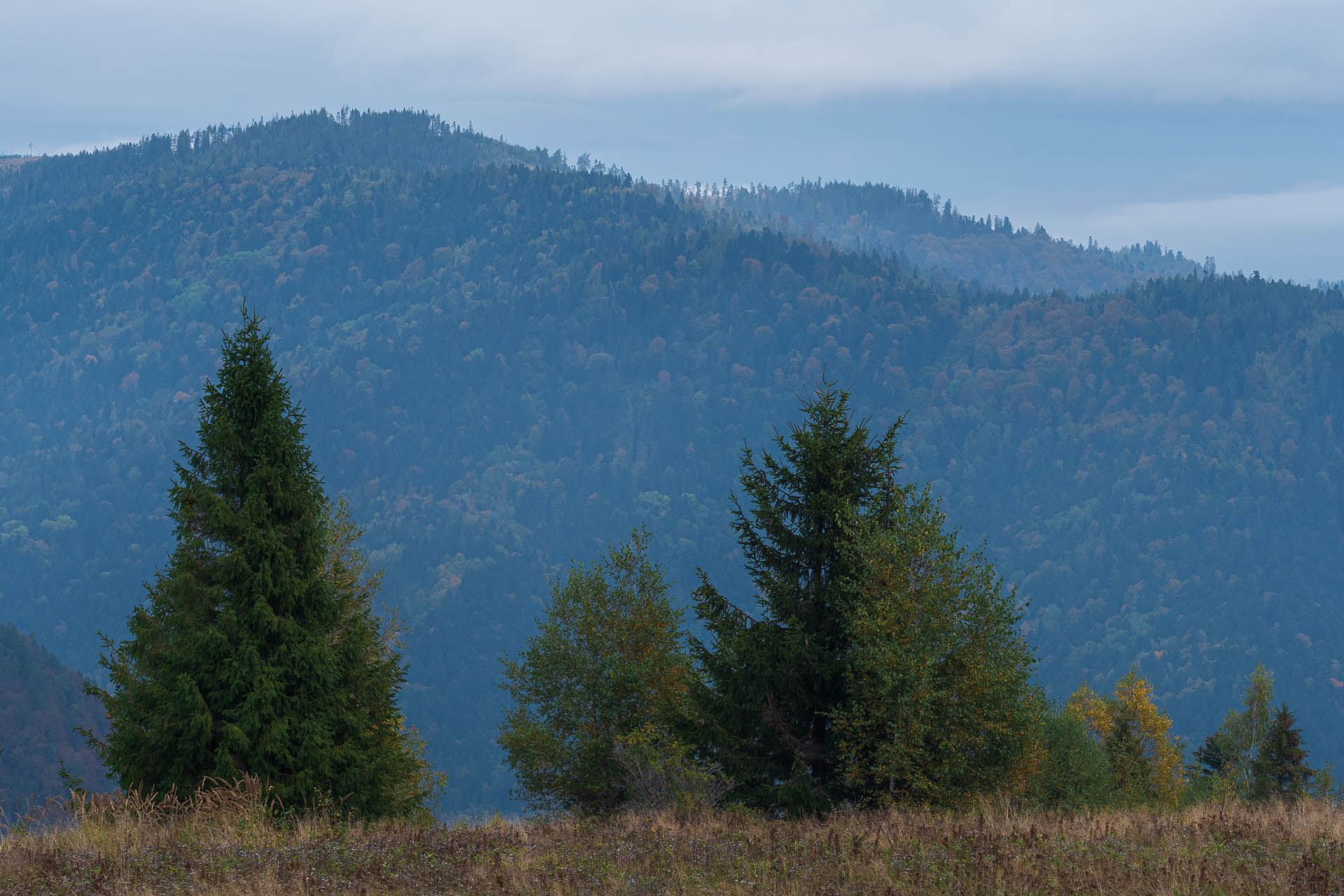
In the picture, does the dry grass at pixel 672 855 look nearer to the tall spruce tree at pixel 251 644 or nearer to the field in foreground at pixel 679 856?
the field in foreground at pixel 679 856

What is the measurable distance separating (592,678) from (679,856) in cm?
2665

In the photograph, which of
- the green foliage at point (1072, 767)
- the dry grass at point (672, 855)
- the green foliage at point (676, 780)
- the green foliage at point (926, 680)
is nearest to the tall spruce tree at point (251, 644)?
the dry grass at point (672, 855)

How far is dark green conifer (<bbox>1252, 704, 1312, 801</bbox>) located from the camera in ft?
165

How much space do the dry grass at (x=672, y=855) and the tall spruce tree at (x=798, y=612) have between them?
707cm

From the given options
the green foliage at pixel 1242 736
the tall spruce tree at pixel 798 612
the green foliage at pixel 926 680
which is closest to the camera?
the green foliage at pixel 926 680

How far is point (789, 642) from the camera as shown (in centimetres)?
2039

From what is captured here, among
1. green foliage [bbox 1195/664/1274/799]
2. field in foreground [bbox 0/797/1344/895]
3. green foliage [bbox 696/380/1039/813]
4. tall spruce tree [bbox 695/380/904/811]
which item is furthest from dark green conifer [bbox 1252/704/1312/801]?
field in foreground [bbox 0/797/1344/895]

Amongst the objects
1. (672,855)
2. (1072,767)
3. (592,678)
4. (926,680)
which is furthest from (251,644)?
(1072,767)

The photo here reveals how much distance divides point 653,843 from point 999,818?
14.1ft

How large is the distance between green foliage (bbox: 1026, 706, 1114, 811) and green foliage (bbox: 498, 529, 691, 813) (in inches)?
719

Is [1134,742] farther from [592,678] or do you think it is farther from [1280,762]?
[592,678]

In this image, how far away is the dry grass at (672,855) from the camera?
966cm

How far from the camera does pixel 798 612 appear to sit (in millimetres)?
21203

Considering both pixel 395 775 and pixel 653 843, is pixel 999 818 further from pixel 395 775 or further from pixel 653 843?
Result: pixel 395 775
